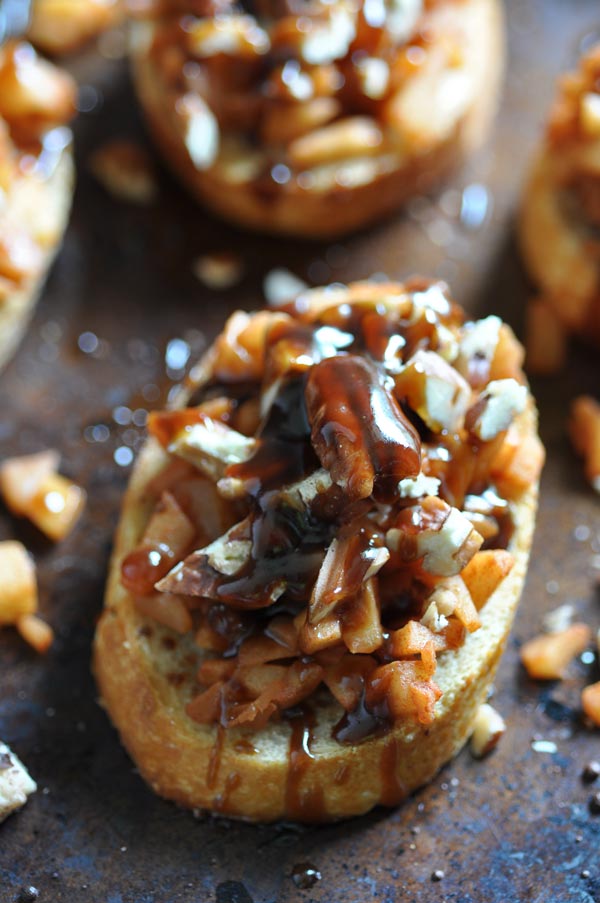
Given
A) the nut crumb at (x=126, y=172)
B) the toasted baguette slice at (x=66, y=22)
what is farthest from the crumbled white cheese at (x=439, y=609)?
the toasted baguette slice at (x=66, y=22)

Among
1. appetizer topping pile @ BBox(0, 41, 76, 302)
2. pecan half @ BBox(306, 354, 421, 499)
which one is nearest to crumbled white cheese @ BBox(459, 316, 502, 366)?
pecan half @ BBox(306, 354, 421, 499)

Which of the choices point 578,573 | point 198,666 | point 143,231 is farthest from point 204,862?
point 143,231

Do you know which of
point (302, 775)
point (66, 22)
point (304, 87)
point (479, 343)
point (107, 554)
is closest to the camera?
point (302, 775)

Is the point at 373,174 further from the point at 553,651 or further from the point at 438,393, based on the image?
the point at 553,651

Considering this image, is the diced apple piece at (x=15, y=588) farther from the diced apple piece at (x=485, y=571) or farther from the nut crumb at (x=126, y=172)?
the nut crumb at (x=126, y=172)

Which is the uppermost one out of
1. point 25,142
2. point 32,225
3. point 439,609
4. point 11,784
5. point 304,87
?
point 304,87

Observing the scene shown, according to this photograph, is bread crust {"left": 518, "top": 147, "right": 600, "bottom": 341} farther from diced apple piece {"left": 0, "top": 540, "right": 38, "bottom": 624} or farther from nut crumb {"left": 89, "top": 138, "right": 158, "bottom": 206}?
diced apple piece {"left": 0, "top": 540, "right": 38, "bottom": 624}

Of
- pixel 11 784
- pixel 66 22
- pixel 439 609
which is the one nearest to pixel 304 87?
pixel 66 22

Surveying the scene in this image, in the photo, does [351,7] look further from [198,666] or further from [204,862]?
[204,862]
